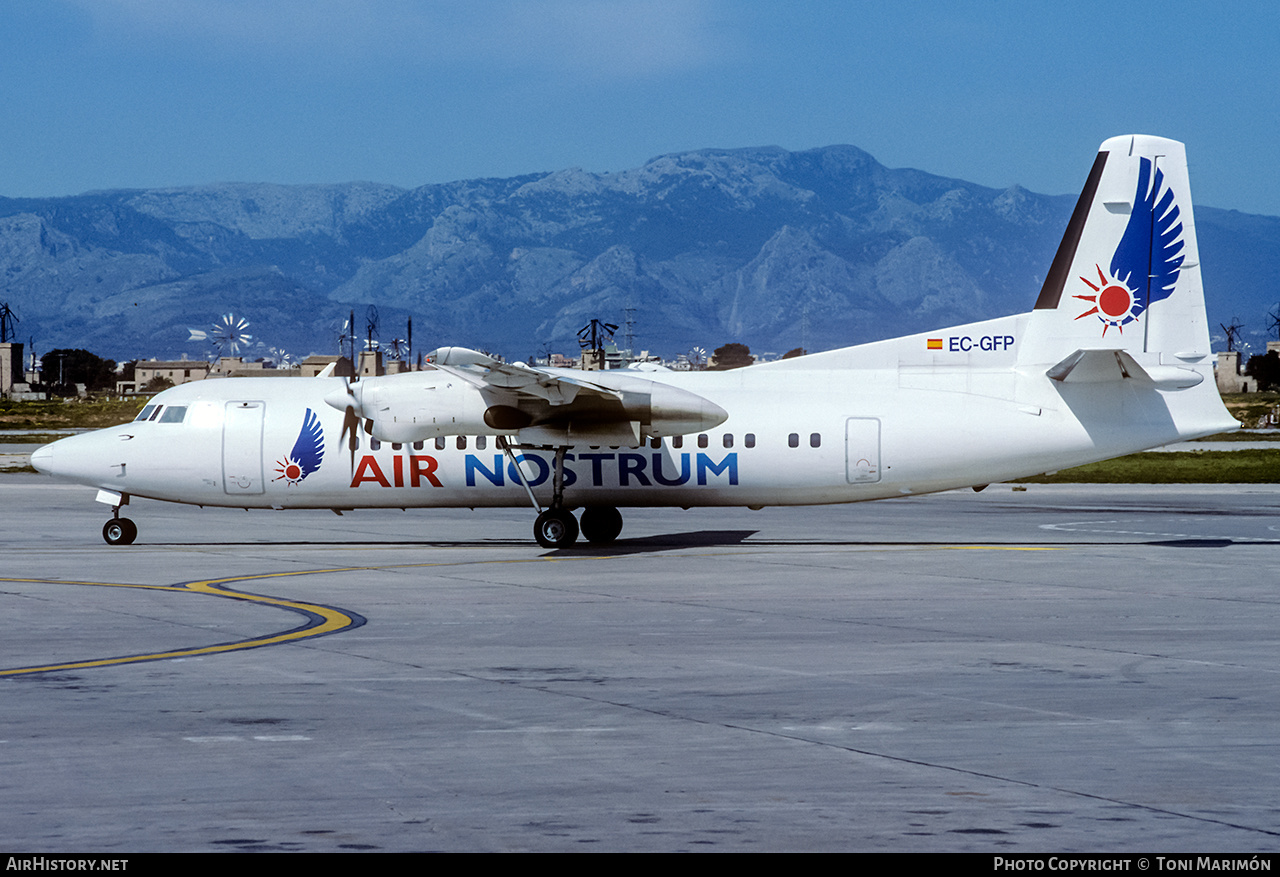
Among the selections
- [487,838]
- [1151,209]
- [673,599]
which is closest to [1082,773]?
[487,838]

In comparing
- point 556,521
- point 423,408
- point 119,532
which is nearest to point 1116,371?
point 556,521

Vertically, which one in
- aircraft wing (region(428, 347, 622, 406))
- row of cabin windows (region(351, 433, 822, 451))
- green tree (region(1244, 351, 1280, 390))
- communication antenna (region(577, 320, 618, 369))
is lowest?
row of cabin windows (region(351, 433, 822, 451))

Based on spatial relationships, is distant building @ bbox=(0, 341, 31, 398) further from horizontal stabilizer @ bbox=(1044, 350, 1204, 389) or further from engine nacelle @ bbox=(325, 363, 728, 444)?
horizontal stabilizer @ bbox=(1044, 350, 1204, 389)

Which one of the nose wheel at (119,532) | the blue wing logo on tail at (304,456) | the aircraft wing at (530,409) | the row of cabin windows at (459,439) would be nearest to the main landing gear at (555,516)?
the aircraft wing at (530,409)

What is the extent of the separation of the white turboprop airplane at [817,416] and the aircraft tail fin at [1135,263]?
0.11 feet

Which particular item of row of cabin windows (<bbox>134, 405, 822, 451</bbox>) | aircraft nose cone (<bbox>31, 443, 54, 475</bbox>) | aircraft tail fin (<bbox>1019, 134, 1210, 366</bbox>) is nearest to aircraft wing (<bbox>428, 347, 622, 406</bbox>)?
row of cabin windows (<bbox>134, 405, 822, 451</bbox>)

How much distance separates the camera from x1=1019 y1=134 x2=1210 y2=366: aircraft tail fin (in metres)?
23.0

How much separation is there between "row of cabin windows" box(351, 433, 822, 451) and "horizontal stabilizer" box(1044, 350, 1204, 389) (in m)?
4.44

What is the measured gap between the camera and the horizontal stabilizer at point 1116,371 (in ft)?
73.5

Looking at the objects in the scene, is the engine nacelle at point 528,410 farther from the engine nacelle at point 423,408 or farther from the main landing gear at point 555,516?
the main landing gear at point 555,516

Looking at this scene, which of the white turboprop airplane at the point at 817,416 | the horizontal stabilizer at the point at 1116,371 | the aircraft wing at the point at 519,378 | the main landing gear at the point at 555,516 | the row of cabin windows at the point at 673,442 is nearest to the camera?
the aircraft wing at the point at 519,378

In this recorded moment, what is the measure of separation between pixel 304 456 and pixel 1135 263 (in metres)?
15.3
